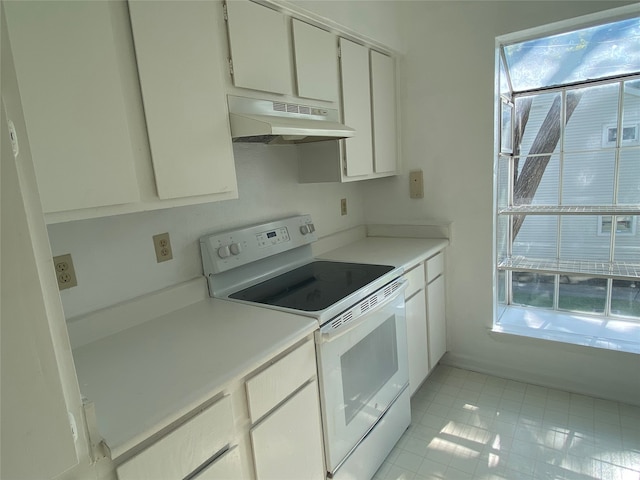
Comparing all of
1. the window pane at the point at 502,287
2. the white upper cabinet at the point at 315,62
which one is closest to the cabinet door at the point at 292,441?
the white upper cabinet at the point at 315,62

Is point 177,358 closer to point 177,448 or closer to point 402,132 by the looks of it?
point 177,448

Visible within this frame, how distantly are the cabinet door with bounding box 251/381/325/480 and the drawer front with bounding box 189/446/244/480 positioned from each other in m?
0.06

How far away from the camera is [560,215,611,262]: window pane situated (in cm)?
231

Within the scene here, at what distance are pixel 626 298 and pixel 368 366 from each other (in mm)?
1806

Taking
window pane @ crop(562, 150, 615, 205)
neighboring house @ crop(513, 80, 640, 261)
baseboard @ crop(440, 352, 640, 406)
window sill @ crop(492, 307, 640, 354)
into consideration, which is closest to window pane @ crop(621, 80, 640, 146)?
neighboring house @ crop(513, 80, 640, 261)

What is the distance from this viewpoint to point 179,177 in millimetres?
1233

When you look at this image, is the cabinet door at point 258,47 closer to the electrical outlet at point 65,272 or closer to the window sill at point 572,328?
the electrical outlet at point 65,272

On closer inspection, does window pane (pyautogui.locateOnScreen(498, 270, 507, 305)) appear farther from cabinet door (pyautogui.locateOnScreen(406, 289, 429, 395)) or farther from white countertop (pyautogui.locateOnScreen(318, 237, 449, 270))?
cabinet door (pyautogui.locateOnScreen(406, 289, 429, 395))

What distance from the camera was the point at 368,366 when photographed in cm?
165

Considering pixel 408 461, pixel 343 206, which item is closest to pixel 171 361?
pixel 408 461

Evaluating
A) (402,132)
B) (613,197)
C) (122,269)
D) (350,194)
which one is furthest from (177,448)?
(613,197)

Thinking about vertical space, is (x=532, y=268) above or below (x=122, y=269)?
below

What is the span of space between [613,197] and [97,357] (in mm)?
2733

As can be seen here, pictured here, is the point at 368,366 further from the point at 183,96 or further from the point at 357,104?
the point at 357,104
